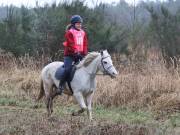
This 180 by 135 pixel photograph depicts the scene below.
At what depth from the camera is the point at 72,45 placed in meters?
11.3

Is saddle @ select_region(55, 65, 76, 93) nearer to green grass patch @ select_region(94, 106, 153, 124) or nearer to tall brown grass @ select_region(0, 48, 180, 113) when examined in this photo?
green grass patch @ select_region(94, 106, 153, 124)

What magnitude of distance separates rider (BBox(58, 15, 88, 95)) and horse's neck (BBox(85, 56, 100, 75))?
372 mm

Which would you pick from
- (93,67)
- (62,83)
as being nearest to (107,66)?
(93,67)

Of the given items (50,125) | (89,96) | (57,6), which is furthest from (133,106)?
(57,6)

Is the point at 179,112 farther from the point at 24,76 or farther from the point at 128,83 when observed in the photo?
the point at 24,76

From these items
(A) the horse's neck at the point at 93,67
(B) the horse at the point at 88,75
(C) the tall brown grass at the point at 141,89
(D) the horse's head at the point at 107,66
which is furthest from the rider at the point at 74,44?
(C) the tall brown grass at the point at 141,89

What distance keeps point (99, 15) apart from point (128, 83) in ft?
38.8

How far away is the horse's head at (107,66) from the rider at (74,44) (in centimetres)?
59

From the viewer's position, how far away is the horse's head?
10836 mm

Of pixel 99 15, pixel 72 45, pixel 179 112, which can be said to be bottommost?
pixel 179 112

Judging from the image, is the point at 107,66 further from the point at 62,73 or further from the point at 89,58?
the point at 62,73

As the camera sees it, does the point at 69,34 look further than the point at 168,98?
No

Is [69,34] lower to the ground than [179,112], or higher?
higher

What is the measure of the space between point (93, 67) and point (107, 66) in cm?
45
